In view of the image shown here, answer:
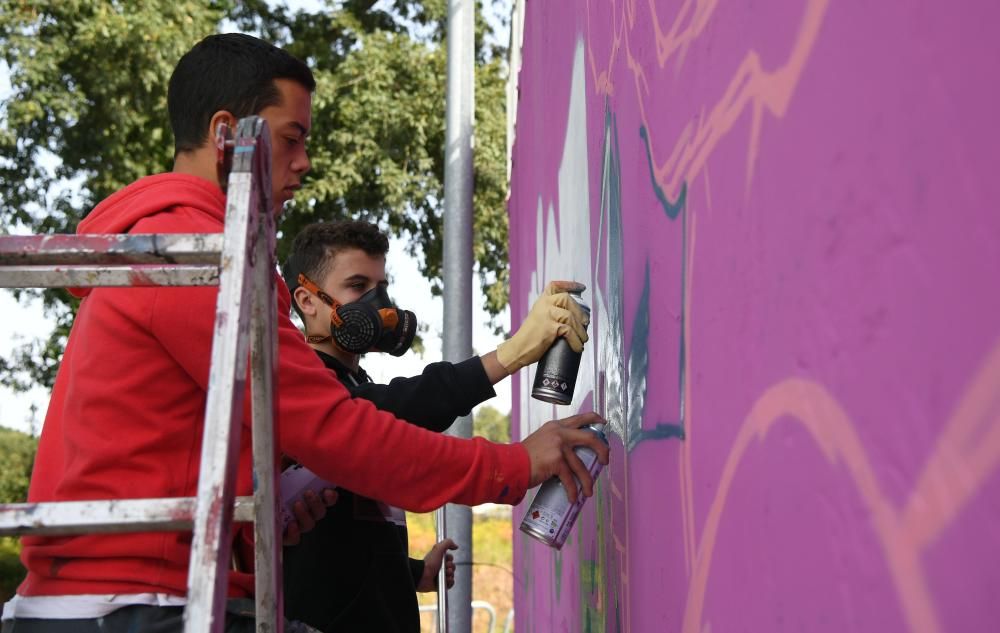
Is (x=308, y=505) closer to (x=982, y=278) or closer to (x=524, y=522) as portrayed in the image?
(x=524, y=522)

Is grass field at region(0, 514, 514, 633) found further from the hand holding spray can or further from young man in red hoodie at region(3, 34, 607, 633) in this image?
young man in red hoodie at region(3, 34, 607, 633)

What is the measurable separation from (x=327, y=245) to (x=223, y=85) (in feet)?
4.26

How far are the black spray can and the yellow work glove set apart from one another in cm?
1

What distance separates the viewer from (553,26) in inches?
175

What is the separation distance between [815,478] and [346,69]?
1164 cm

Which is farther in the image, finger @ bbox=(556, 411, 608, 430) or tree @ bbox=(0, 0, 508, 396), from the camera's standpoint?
Result: tree @ bbox=(0, 0, 508, 396)

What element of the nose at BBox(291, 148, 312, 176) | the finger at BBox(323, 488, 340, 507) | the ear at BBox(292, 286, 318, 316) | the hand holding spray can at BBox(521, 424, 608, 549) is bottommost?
the hand holding spray can at BBox(521, 424, 608, 549)

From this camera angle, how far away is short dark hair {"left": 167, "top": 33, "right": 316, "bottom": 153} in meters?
2.23

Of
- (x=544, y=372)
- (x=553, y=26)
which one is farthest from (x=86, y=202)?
(x=544, y=372)

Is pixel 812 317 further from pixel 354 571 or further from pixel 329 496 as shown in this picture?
pixel 354 571

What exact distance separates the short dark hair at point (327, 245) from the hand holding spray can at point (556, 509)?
1.50 metres

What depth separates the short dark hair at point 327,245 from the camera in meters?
3.50

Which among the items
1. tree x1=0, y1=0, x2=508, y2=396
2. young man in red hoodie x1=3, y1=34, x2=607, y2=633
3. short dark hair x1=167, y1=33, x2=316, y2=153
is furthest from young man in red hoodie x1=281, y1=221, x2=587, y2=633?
tree x1=0, y1=0, x2=508, y2=396

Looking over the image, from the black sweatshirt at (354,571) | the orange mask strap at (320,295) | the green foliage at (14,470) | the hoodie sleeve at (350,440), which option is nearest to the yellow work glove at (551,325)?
the hoodie sleeve at (350,440)
